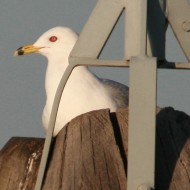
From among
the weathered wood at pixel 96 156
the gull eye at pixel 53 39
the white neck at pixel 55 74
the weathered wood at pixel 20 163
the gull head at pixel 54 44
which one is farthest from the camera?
the gull eye at pixel 53 39

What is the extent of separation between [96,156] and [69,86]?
692cm

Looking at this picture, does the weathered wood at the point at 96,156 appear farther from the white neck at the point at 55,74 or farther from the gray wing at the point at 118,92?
the white neck at the point at 55,74

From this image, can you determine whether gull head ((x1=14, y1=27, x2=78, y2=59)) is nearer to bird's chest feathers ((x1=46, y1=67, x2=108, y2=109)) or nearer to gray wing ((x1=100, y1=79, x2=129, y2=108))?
bird's chest feathers ((x1=46, y1=67, x2=108, y2=109))

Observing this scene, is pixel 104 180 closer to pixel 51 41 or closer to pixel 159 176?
pixel 159 176

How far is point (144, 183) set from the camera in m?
4.86

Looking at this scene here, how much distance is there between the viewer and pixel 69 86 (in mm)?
12180

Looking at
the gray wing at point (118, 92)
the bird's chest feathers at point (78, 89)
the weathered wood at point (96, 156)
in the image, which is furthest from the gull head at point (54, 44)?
the weathered wood at point (96, 156)

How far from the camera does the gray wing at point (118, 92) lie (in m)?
11.5

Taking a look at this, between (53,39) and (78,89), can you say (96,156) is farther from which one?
(53,39)

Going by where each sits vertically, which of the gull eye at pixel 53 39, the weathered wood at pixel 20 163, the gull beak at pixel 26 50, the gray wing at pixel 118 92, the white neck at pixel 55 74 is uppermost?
the gull eye at pixel 53 39

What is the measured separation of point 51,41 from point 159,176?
31.2 feet

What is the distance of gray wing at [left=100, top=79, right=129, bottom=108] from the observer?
11531 mm

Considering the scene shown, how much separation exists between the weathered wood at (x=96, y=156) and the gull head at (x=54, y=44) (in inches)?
321

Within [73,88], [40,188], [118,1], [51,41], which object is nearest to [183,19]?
[118,1]
